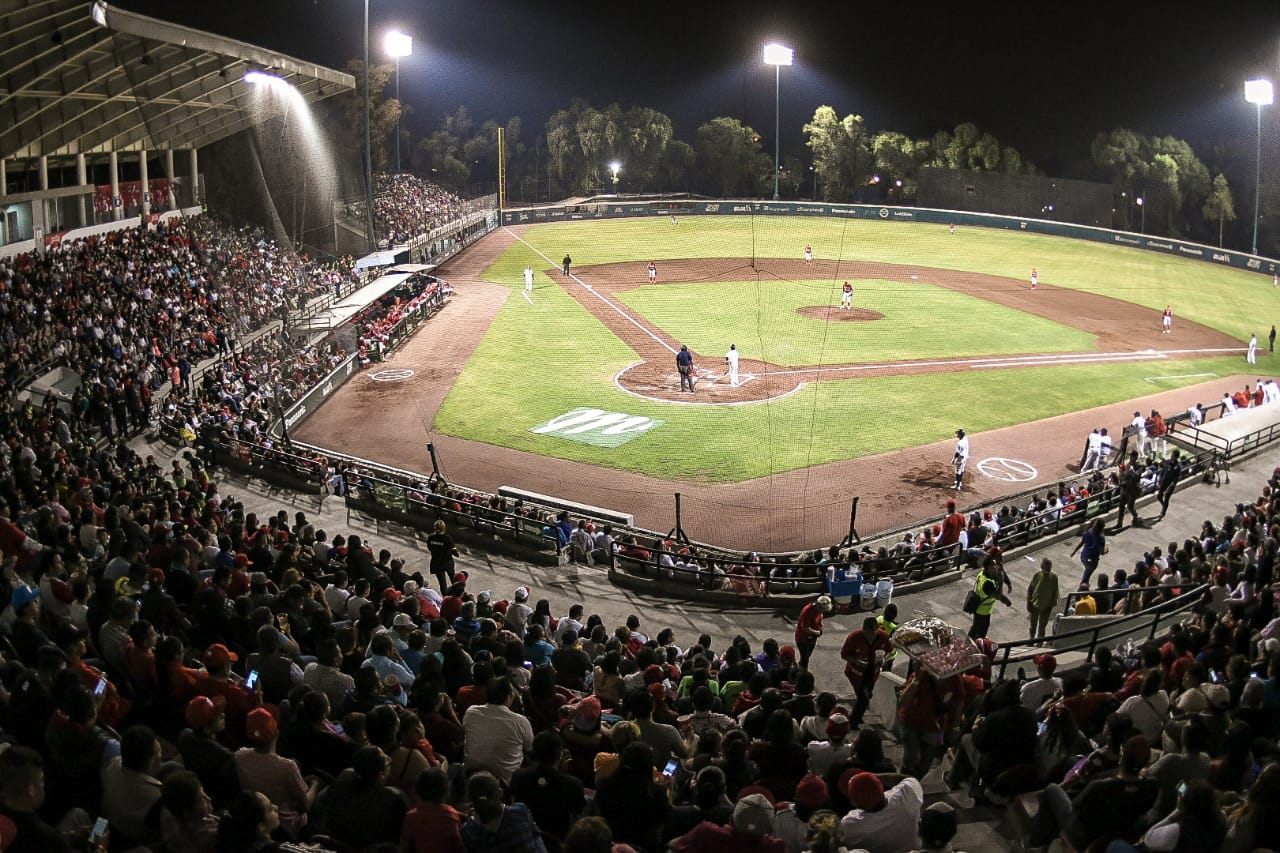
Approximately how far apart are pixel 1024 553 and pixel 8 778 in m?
17.5

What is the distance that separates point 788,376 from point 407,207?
43303 millimetres

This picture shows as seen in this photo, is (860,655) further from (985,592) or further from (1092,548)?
(1092,548)

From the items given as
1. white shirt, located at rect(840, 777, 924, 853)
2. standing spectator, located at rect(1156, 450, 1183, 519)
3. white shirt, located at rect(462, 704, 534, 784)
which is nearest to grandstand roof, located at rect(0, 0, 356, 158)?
white shirt, located at rect(462, 704, 534, 784)

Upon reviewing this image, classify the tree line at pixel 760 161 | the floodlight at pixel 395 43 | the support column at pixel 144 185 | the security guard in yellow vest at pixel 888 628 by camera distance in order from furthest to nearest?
the tree line at pixel 760 161
the floodlight at pixel 395 43
the support column at pixel 144 185
the security guard in yellow vest at pixel 888 628

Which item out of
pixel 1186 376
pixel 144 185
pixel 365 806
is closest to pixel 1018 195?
pixel 1186 376

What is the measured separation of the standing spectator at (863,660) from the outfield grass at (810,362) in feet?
49.9

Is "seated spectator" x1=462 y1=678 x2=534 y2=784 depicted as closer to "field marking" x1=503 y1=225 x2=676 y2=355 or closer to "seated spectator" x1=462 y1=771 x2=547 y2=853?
"seated spectator" x1=462 y1=771 x2=547 y2=853

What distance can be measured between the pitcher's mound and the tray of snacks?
120 feet

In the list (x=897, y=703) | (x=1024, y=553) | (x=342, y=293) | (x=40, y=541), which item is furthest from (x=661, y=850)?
(x=342, y=293)

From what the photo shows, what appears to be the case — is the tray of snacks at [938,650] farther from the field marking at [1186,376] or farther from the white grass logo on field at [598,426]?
Answer: the field marking at [1186,376]

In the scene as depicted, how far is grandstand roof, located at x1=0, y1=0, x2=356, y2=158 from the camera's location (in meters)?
26.4

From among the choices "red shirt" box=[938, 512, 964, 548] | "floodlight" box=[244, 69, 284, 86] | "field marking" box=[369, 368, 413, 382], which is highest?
"floodlight" box=[244, 69, 284, 86]

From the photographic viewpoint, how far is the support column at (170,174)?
4603 cm

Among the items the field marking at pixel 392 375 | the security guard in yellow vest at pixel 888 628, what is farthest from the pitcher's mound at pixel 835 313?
the security guard in yellow vest at pixel 888 628
